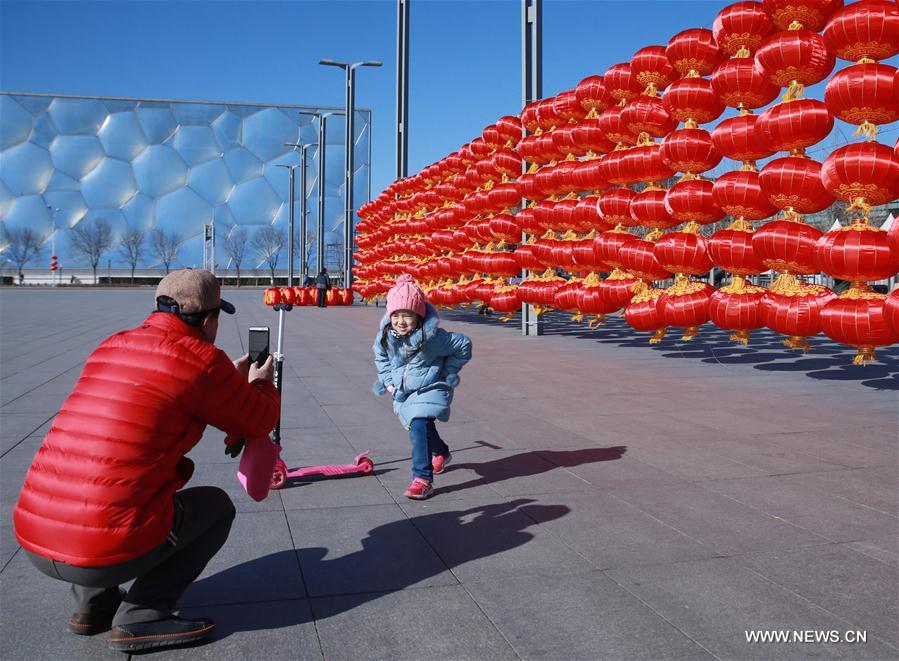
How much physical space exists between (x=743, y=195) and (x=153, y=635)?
981 centimetres

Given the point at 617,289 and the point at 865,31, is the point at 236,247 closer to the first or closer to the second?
the point at 617,289

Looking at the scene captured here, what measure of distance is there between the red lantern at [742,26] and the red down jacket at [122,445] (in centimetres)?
1011

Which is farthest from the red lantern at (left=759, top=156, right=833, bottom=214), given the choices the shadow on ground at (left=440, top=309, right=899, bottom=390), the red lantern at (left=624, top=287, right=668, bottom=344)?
the red lantern at (left=624, top=287, right=668, bottom=344)

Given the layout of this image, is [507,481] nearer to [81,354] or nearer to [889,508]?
[889,508]

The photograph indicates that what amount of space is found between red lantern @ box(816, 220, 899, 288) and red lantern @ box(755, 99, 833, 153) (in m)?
1.34

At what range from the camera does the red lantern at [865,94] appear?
356 inches

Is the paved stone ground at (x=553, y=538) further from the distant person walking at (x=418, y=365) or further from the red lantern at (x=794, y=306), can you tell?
the red lantern at (x=794, y=306)

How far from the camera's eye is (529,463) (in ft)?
19.6

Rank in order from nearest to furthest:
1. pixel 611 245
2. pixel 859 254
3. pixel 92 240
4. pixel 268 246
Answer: pixel 859 254, pixel 611 245, pixel 92 240, pixel 268 246

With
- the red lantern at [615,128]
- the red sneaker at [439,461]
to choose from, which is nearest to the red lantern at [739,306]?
the red lantern at [615,128]

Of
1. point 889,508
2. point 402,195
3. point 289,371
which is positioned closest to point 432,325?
point 889,508

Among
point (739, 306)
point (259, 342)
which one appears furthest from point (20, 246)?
point (259, 342)

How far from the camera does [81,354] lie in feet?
42.4

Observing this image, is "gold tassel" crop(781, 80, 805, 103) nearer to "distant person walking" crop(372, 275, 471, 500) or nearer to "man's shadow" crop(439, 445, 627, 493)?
"man's shadow" crop(439, 445, 627, 493)
